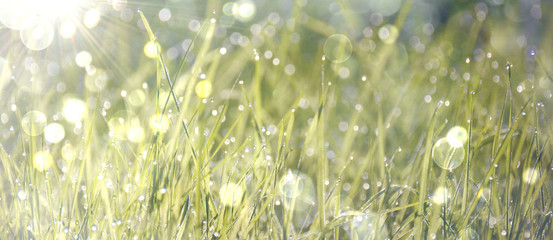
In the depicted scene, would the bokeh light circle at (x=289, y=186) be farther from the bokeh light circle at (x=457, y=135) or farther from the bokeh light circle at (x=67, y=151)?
the bokeh light circle at (x=67, y=151)

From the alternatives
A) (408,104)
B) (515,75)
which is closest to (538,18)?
(515,75)

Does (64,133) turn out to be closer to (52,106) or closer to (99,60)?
(52,106)

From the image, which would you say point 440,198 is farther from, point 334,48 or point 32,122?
point 334,48

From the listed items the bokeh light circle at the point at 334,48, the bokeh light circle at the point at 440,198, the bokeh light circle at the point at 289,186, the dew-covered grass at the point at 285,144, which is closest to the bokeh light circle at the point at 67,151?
the dew-covered grass at the point at 285,144

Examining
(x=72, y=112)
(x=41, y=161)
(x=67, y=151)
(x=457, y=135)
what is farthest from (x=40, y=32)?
(x=457, y=135)

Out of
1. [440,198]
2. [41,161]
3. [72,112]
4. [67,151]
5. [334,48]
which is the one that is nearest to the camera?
[440,198]
